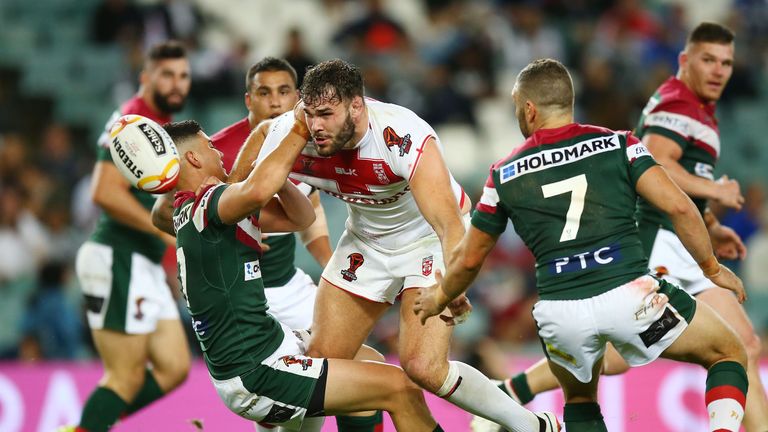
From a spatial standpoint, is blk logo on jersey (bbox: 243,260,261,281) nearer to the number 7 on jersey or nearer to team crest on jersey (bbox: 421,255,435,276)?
team crest on jersey (bbox: 421,255,435,276)

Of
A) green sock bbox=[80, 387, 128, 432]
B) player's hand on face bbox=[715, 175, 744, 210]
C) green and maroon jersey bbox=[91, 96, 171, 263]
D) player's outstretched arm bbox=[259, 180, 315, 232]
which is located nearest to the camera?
player's outstretched arm bbox=[259, 180, 315, 232]

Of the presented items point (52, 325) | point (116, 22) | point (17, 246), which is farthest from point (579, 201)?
point (116, 22)

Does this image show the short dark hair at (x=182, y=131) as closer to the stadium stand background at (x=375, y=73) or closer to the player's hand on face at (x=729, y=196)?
the player's hand on face at (x=729, y=196)

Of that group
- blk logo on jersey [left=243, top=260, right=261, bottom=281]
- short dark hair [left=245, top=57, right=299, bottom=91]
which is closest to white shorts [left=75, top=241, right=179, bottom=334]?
short dark hair [left=245, top=57, right=299, bottom=91]

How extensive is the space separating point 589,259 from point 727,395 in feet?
3.17

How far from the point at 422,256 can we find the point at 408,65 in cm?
777

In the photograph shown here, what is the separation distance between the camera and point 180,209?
530 centimetres

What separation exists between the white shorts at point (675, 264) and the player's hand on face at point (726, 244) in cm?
24

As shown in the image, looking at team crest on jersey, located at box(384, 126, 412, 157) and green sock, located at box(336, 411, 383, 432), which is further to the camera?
green sock, located at box(336, 411, 383, 432)

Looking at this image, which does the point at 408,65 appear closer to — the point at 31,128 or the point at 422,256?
the point at 31,128

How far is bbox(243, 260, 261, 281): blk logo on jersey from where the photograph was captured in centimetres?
530

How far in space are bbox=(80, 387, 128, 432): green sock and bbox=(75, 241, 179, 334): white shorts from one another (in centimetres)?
47

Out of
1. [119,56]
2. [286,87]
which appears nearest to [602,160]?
[286,87]

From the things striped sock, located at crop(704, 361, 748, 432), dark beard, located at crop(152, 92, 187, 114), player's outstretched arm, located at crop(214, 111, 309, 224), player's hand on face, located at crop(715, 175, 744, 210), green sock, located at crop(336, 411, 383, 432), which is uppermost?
dark beard, located at crop(152, 92, 187, 114)
